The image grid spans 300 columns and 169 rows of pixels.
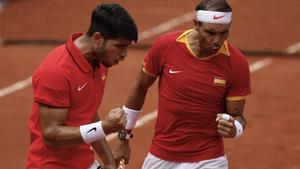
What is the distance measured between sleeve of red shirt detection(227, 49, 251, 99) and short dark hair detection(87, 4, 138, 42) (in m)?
1.33

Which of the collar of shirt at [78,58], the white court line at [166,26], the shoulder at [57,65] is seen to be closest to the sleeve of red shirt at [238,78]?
the collar of shirt at [78,58]

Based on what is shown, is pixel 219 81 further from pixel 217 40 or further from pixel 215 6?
pixel 215 6

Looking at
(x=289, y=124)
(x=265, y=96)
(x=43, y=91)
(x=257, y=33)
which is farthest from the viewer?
(x=257, y=33)

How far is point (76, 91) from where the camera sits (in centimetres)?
559

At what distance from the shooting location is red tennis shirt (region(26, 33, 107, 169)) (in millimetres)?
5402

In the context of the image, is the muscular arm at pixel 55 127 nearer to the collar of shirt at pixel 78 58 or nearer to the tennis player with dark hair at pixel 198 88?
the collar of shirt at pixel 78 58

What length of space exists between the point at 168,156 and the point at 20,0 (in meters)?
19.0

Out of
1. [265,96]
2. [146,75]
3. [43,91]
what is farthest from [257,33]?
[43,91]

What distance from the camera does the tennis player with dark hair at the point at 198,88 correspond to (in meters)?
6.60

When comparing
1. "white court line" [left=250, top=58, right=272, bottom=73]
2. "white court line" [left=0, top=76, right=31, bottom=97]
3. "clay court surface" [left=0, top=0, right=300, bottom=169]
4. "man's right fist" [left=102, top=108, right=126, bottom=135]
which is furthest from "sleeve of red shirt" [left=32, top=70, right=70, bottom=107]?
"white court line" [left=250, top=58, right=272, bottom=73]

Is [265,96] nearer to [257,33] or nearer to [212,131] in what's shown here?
[257,33]

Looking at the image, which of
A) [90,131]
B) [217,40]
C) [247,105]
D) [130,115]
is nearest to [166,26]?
[247,105]

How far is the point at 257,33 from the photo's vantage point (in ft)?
68.1

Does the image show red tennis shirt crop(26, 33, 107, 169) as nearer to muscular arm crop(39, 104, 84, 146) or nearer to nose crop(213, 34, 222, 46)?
muscular arm crop(39, 104, 84, 146)
